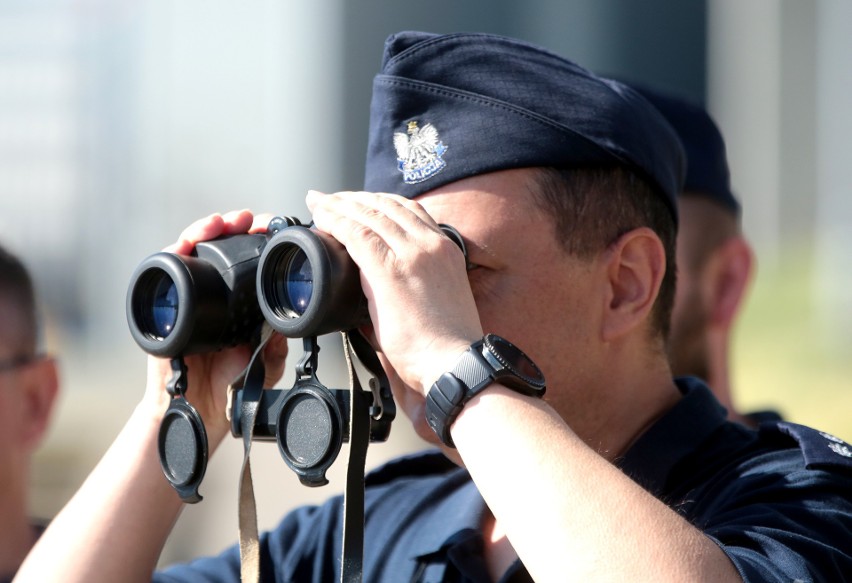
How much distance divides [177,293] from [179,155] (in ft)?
23.7

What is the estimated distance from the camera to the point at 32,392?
9.53ft

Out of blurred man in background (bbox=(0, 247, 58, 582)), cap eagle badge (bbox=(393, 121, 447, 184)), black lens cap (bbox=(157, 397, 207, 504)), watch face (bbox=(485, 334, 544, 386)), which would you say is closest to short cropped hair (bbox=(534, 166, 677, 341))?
cap eagle badge (bbox=(393, 121, 447, 184))

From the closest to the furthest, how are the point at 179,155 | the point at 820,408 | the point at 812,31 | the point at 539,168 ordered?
the point at 539,168 < the point at 820,408 < the point at 812,31 < the point at 179,155

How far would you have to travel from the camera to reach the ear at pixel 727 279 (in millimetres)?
3201

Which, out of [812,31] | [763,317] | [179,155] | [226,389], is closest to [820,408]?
[763,317]

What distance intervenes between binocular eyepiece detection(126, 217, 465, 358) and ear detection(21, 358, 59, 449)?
1.17 meters

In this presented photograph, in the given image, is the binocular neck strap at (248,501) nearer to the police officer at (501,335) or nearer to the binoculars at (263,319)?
the binoculars at (263,319)

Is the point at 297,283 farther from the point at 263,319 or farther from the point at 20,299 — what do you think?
the point at 20,299

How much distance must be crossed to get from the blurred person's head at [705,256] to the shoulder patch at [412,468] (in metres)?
0.99

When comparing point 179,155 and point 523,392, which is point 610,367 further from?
point 179,155

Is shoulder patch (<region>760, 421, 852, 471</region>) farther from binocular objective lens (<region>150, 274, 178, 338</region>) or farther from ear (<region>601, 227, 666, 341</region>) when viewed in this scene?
binocular objective lens (<region>150, 274, 178, 338</region>)

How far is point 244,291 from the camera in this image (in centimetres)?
183

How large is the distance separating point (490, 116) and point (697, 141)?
1.33 m

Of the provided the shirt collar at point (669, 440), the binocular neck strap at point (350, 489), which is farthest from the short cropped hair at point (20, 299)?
the shirt collar at point (669, 440)
